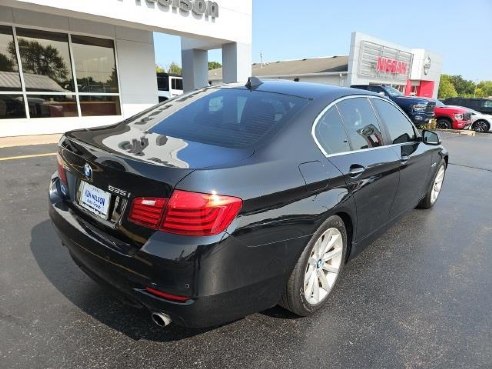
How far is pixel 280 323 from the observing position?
8.34 feet

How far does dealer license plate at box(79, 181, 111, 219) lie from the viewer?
2086 millimetres

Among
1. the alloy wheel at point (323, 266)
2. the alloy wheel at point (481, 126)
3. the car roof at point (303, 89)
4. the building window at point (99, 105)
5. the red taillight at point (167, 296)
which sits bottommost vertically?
the alloy wheel at point (481, 126)

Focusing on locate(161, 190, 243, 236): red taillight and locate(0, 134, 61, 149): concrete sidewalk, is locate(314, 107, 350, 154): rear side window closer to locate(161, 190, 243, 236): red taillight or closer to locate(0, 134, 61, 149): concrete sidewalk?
locate(161, 190, 243, 236): red taillight

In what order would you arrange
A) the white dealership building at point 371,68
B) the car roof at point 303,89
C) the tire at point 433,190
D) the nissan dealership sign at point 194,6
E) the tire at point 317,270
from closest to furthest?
1. the tire at point 317,270
2. the car roof at point 303,89
3. the tire at point 433,190
4. the nissan dealership sign at point 194,6
5. the white dealership building at point 371,68

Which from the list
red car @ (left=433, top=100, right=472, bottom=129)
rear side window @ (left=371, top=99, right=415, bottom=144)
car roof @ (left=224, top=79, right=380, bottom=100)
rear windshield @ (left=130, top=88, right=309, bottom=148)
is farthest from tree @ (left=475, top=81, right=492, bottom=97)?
rear windshield @ (left=130, top=88, right=309, bottom=148)

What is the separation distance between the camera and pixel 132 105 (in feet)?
40.1

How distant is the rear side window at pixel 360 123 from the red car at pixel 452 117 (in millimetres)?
17447

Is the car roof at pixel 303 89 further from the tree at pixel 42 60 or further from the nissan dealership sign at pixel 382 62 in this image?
the nissan dealership sign at pixel 382 62

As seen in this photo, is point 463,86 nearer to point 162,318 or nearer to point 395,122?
point 395,122

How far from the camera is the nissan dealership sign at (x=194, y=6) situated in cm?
1058

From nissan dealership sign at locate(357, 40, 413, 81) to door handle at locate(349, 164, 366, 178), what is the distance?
81.6 ft

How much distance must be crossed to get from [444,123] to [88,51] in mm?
16649

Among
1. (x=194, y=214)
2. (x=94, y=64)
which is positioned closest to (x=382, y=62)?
(x=94, y=64)

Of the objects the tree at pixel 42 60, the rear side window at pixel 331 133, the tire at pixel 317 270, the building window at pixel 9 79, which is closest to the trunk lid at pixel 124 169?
the rear side window at pixel 331 133
